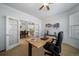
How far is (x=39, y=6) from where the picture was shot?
6.60ft

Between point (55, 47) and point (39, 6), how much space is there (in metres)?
1.03

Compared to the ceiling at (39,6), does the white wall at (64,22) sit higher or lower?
lower

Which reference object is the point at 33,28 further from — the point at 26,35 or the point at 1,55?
the point at 1,55

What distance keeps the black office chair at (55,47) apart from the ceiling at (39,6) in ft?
1.62

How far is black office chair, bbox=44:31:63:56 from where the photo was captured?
83.4 inches

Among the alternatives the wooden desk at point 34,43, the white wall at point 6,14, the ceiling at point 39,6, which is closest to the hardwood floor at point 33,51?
the wooden desk at point 34,43

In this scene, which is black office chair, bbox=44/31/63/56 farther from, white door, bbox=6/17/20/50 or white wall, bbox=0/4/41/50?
white door, bbox=6/17/20/50

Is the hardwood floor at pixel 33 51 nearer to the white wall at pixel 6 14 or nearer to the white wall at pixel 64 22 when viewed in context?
the white wall at pixel 64 22

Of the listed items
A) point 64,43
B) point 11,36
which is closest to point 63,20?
point 64,43

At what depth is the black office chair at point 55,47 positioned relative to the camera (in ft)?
6.95

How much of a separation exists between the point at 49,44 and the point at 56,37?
24 centimetres

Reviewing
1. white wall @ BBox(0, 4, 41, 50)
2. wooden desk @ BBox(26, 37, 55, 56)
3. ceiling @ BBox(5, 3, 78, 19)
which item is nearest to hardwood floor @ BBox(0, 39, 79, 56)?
wooden desk @ BBox(26, 37, 55, 56)

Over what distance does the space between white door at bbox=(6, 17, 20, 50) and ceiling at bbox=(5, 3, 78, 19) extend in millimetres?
307

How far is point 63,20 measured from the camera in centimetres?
213
